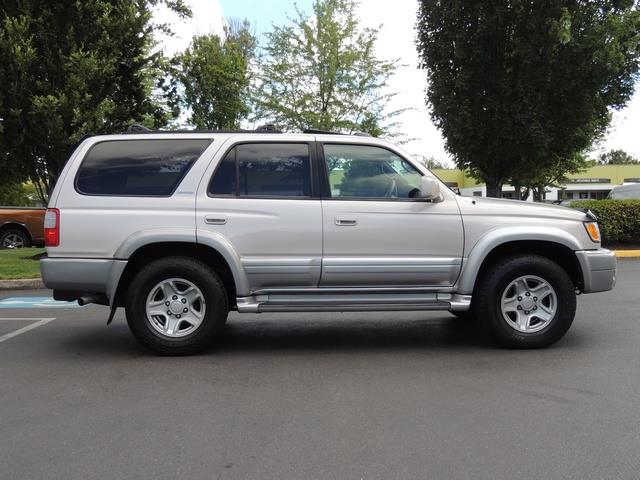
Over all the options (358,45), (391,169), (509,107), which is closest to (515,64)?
(509,107)

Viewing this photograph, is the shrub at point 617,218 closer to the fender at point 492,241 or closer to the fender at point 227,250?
the fender at point 492,241

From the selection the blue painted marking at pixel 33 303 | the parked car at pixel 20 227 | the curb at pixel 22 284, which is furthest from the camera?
the parked car at pixel 20 227

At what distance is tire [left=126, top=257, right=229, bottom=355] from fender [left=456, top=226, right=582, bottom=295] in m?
2.26

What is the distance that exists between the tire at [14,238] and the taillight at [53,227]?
41.3ft

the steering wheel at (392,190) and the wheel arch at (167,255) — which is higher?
the steering wheel at (392,190)

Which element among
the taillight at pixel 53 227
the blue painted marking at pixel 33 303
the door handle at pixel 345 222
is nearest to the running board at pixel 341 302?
the door handle at pixel 345 222

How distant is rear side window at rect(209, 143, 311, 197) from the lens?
5469 mm

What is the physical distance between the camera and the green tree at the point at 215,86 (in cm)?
2184

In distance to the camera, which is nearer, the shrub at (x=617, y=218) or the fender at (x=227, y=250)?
the fender at (x=227, y=250)

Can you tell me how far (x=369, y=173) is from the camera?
5598 mm

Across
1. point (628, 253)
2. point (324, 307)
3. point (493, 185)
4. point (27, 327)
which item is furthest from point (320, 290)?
point (493, 185)

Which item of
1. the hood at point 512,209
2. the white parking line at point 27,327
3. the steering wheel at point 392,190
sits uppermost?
the steering wheel at point 392,190

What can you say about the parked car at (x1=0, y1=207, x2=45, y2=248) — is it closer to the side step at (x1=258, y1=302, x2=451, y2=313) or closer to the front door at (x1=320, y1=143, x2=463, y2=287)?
the side step at (x1=258, y1=302, x2=451, y2=313)

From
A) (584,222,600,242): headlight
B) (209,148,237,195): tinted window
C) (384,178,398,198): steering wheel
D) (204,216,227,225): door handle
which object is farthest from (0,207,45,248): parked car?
(584,222,600,242): headlight
